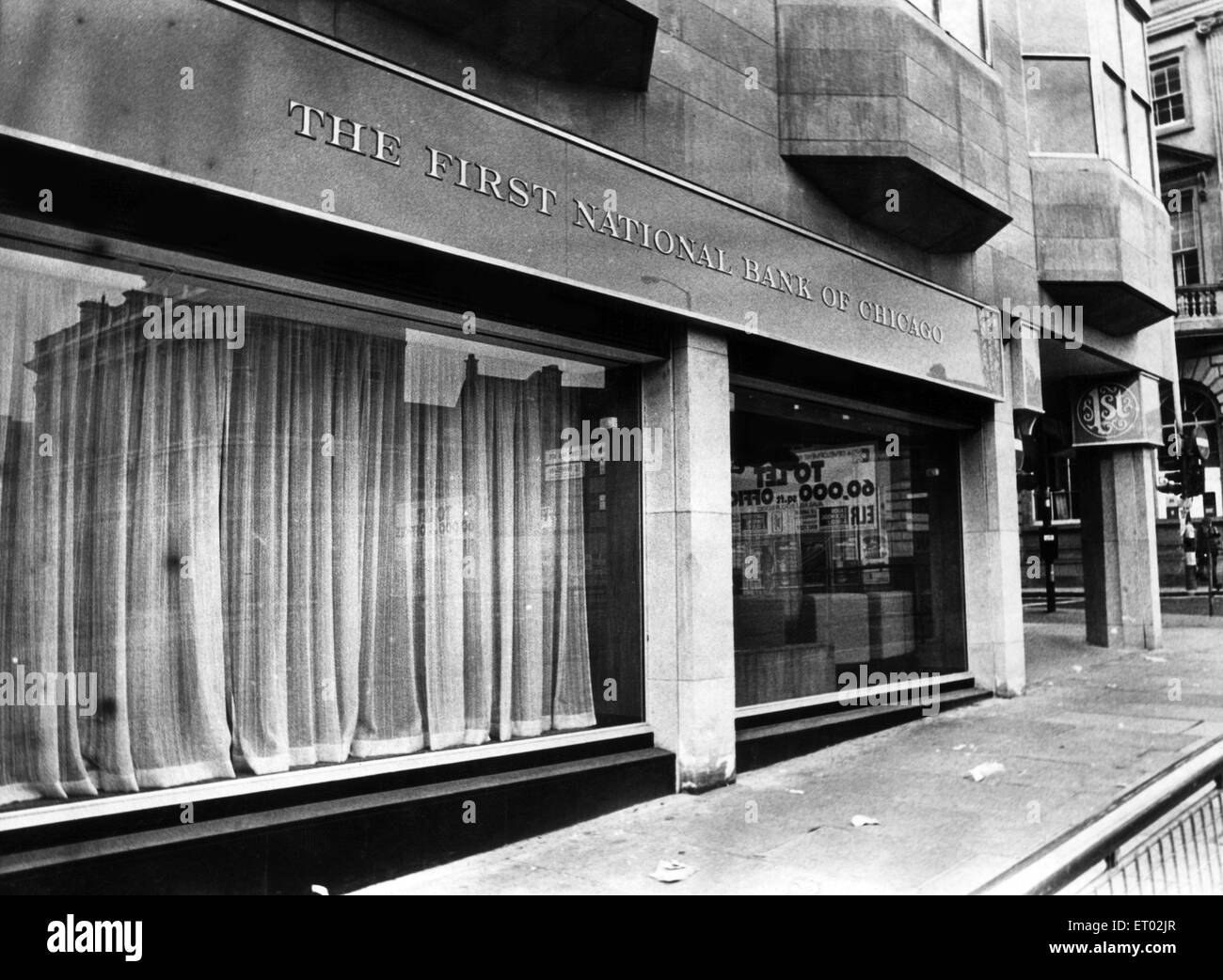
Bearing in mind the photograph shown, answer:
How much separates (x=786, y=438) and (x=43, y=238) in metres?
5.90

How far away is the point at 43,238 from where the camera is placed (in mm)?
4223

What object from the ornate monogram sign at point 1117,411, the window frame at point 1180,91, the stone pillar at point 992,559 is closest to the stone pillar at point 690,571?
the stone pillar at point 992,559

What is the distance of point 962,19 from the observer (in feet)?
32.4

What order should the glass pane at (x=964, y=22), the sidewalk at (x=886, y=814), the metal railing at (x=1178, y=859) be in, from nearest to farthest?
the metal railing at (x=1178, y=859) < the sidewalk at (x=886, y=814) < the glass pane at (x=964, y=22)

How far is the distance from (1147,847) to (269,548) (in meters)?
4.23

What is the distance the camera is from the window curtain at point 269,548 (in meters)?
4.40

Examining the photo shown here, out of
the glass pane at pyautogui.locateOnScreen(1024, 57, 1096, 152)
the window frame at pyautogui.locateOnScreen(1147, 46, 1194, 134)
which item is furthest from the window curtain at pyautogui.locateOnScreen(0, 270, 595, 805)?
the window frame at pyautogui.locateOnScreen(1147, 46, 1194, 134)

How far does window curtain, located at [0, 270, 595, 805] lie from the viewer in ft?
14.4

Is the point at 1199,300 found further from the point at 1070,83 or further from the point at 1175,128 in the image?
the point at 1070,83

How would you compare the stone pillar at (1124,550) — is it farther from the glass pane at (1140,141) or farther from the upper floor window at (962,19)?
the upper floor window at (962,19)

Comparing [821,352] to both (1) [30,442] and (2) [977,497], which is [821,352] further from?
(1) [30,442]

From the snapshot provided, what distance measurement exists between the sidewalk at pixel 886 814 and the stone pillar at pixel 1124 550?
13.8 ft

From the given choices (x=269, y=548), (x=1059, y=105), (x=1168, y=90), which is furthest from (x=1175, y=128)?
(x=269, y=548)

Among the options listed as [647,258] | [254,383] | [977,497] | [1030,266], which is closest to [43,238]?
[254,383]
